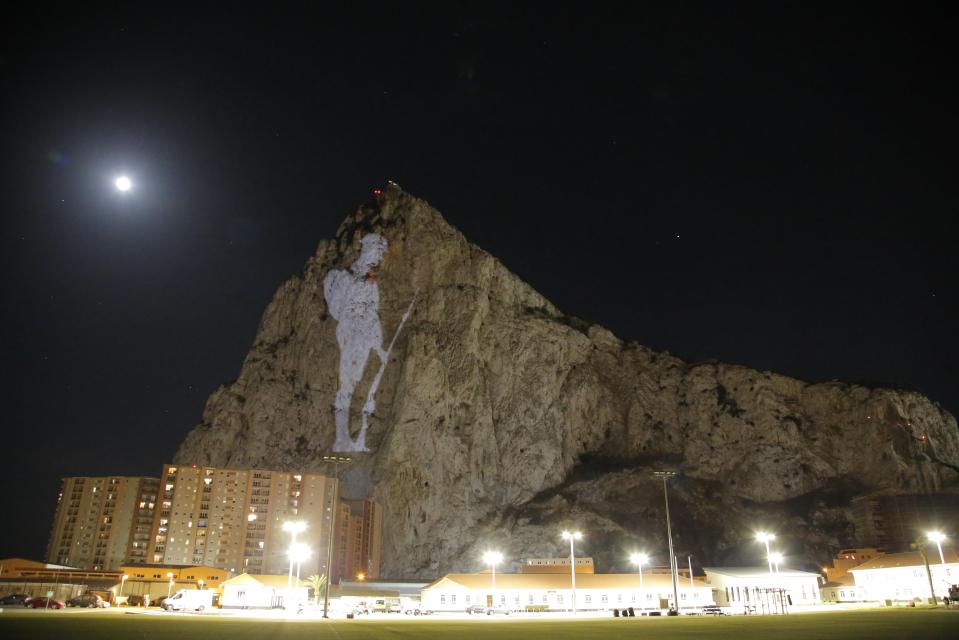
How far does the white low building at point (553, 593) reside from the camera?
2859 inches

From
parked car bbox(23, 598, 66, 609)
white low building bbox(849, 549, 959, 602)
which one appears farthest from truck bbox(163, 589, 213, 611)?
white low building bbox(849, 549, 959, 602)

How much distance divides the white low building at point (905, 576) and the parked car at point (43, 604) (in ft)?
279

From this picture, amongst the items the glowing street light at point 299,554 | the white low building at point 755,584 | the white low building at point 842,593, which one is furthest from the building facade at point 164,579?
the white low building at point 842,593

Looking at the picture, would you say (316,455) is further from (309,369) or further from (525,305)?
(525,305)

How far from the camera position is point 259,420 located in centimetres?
15650

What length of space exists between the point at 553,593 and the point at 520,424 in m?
69.4

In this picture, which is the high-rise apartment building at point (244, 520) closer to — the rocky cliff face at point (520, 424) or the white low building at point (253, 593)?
the rocky cliff face at point (520, 424)

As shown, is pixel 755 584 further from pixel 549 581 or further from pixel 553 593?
pixel 553 593

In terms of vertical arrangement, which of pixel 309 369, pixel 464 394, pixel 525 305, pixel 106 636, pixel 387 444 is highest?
pixel 525 305

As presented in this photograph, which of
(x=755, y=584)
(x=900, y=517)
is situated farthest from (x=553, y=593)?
(x=900, y=517)

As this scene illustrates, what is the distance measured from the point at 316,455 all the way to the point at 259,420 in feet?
58.9

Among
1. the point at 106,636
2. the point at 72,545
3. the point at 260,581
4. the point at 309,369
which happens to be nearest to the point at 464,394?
the point at 309,369

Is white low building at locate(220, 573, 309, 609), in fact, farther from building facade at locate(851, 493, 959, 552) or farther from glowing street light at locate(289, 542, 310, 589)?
building facade at locate(851, 493, 959, 552)

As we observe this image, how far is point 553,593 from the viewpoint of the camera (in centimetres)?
7419
